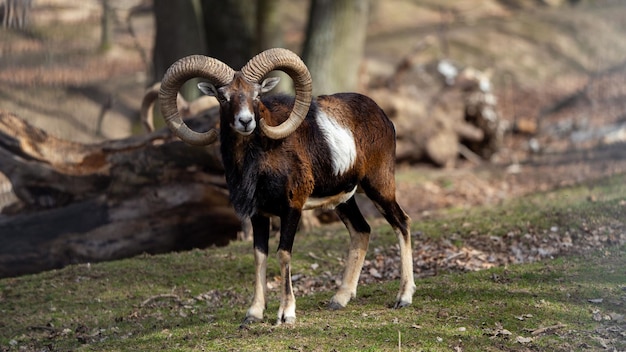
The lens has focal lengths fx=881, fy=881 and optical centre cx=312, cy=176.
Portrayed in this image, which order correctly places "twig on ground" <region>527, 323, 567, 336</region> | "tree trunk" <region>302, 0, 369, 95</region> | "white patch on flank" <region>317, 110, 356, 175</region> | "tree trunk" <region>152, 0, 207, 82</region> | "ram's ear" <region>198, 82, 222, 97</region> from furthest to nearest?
"tree trunk" <region>302, 0, 369, 95</region>
"tree trunk" <region>152, 0, 207, 82</region>
"white patch on flank" <region>317, 110, 356, 175</region>
"ram's ear" <region>198, 82, 222, 97</region>
"twig on ground" <region>527, 323, 567, 336</region>

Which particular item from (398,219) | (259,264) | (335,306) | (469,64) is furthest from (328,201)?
(469,64)

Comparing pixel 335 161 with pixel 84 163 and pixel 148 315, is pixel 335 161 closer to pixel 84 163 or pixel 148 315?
pixel 148 315

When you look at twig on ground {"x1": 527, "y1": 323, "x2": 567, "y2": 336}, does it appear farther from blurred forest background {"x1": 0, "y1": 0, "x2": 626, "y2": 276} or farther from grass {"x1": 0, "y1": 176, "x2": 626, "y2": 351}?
blurred forest background {"x1": 0, "y1": 0, "x2": 626, "y2": 276}

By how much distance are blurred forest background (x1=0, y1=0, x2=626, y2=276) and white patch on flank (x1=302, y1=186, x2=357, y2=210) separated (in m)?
3.77

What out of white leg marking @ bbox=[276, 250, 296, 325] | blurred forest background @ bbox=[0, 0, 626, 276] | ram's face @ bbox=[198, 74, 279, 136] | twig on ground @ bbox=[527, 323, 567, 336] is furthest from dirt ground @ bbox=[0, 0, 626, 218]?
A: twig on ground @ bbox=[527, 323, 567, 336]

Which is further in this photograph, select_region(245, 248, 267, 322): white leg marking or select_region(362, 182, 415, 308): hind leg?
select_region(362, 182, 415, 308): hind leg

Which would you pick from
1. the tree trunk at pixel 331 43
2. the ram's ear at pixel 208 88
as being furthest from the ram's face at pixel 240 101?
the tree trunk at pixel 331 43

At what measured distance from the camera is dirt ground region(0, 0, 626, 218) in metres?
14.1

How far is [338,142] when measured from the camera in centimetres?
943

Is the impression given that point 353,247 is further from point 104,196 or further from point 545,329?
point 104,196

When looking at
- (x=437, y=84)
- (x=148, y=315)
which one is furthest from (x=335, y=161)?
(x=437, y=84)

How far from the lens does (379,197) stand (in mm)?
9797

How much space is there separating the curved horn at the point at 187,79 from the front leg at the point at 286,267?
3.92 ft

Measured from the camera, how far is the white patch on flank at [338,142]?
9.38 metres
